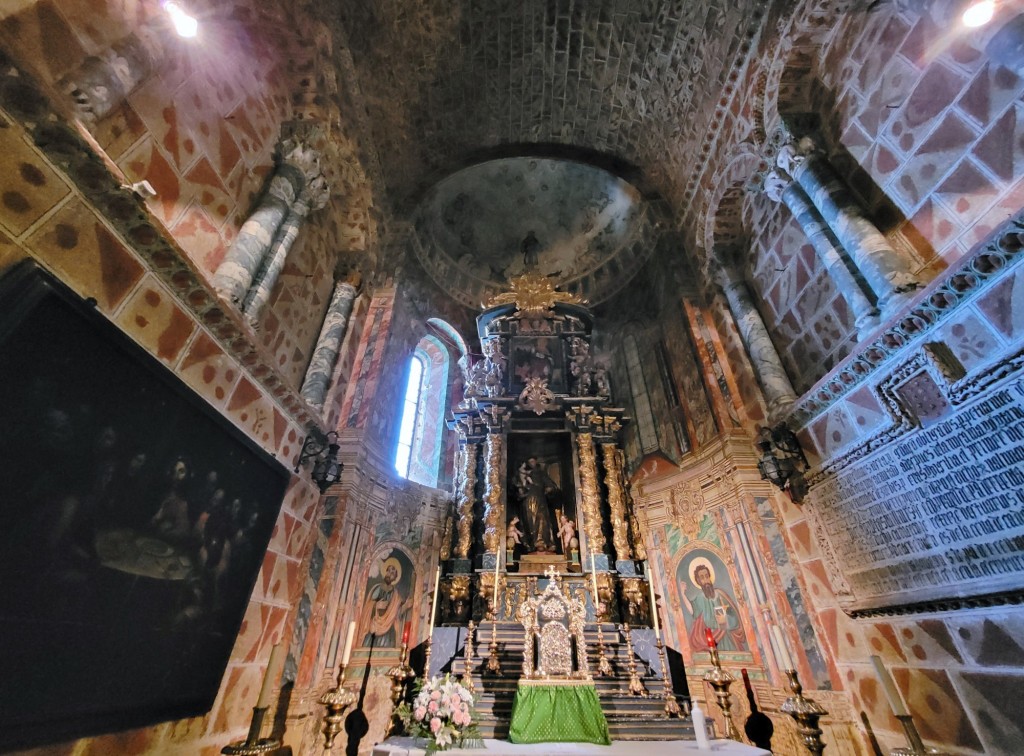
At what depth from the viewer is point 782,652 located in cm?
590

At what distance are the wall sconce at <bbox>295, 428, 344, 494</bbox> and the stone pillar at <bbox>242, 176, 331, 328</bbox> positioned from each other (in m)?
1.91

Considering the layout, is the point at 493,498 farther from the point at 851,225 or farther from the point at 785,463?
the point at 851,225

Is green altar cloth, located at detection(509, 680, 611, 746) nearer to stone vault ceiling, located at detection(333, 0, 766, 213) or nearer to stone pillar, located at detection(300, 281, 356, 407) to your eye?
stone pillar, located at detection(300, 281, 356, 407)

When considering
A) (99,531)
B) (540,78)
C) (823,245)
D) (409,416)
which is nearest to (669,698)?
(99,531)

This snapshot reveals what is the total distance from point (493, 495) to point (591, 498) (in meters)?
1.77

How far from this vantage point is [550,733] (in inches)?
162

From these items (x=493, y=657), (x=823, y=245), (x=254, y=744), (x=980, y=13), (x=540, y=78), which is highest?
(x=540, y=78)

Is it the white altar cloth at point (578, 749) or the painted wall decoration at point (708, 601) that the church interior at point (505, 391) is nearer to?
the painted wall decoration at point (708, 601)

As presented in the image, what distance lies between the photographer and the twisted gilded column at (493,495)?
24.0 ft

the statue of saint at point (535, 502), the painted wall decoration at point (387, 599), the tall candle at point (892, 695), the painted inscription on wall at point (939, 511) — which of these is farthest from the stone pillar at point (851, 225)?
the painted wall decoration at point (387, 599)

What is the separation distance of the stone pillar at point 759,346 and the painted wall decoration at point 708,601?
279 centimetres

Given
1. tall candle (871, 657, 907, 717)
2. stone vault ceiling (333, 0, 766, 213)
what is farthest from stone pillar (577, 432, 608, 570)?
stone vault ceiling (333, 0, 766, 213)

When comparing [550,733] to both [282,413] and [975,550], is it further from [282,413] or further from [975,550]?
[282,413]

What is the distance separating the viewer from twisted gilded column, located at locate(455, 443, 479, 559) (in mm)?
7414
